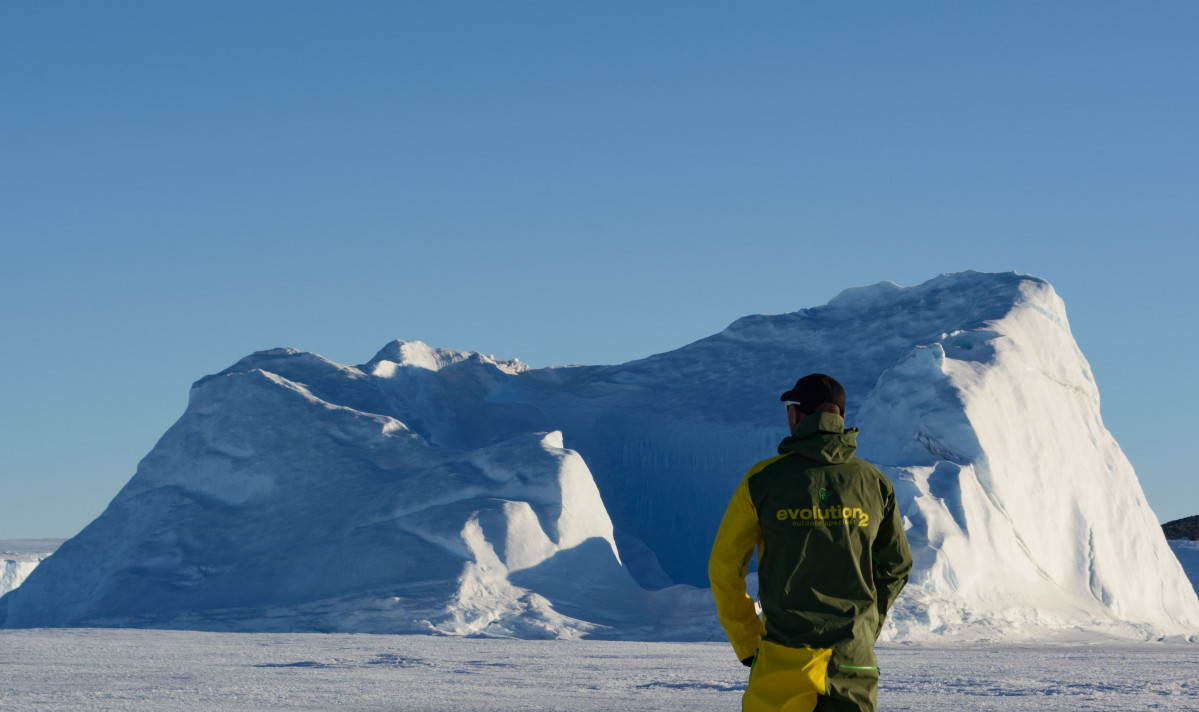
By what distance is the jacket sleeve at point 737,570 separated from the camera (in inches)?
116

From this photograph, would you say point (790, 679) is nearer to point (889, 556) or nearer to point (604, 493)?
point (889, 556)

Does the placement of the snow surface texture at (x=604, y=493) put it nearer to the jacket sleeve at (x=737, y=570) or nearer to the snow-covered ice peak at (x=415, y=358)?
the snow-covered ice peak at (x=415, y=358)

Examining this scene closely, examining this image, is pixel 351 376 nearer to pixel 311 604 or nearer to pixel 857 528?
pixel 311 604

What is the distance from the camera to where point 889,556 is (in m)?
3.08

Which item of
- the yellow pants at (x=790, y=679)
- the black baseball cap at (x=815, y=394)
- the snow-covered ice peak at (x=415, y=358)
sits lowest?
the yellow pants at (x=790, y=679)

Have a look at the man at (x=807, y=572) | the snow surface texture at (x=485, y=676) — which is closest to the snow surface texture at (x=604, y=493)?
the snow surface texture at (x=485, y=676)

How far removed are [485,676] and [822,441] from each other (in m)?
8.08

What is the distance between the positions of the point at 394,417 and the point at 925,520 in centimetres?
1174

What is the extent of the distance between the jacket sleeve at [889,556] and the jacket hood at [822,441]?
0.63ft

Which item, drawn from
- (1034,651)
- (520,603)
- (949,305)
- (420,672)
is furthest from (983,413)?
(420,672)

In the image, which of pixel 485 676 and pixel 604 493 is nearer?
pixel 485 676

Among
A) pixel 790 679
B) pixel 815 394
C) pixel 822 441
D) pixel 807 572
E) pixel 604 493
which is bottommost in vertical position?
pixel 790 679

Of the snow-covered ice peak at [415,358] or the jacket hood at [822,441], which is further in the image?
the snow-covered ice peak at [415,358]

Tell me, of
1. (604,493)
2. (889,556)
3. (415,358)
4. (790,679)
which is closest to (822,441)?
(889,556)
